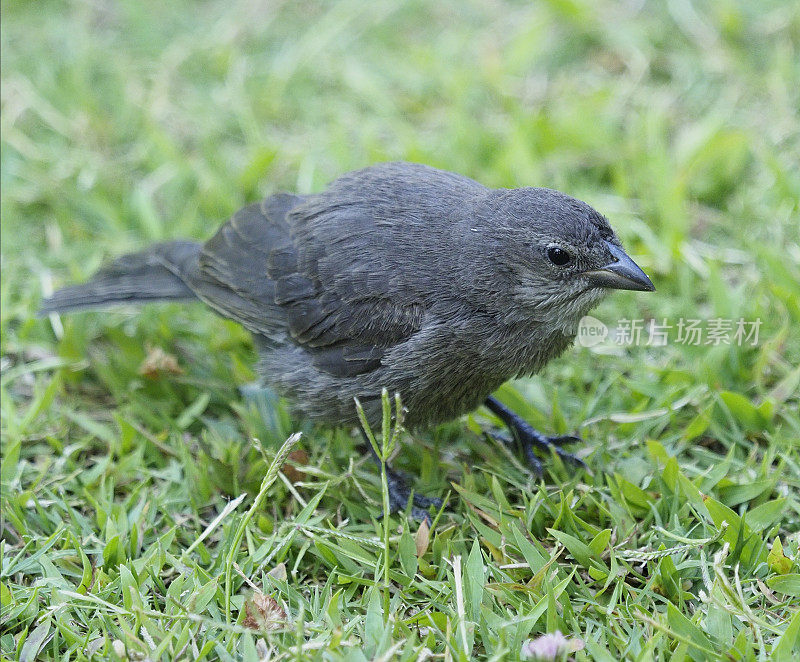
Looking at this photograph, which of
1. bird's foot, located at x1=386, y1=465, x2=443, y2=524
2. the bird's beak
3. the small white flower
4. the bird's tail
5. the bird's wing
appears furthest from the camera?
the bird's tail

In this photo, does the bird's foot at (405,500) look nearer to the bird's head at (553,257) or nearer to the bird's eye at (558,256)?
the bird's head at (553,257)

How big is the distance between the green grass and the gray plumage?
406 millimetres

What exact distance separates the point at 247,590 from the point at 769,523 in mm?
1842

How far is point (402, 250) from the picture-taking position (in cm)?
333

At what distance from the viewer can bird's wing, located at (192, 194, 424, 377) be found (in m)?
3.34

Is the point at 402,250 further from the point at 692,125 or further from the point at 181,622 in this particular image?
the point at 692,125

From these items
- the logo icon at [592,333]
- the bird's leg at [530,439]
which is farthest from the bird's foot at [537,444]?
the logo icon at [592,333]

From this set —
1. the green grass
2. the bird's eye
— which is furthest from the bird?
the green grass

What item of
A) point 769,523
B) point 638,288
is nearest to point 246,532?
point 638,288

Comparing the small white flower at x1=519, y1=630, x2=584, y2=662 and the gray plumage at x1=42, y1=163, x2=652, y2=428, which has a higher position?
the gray plumage at x1=42, y1=163, x2=652, y2=428

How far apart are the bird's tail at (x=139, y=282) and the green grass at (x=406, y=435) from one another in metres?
0.24

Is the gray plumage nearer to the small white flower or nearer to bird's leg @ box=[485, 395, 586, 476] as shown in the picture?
bird's leg @ box=[485, 395, 586, 476]

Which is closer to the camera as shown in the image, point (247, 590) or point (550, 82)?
point (247, 590)

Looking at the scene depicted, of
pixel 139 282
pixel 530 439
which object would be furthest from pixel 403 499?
pixel 139 282
